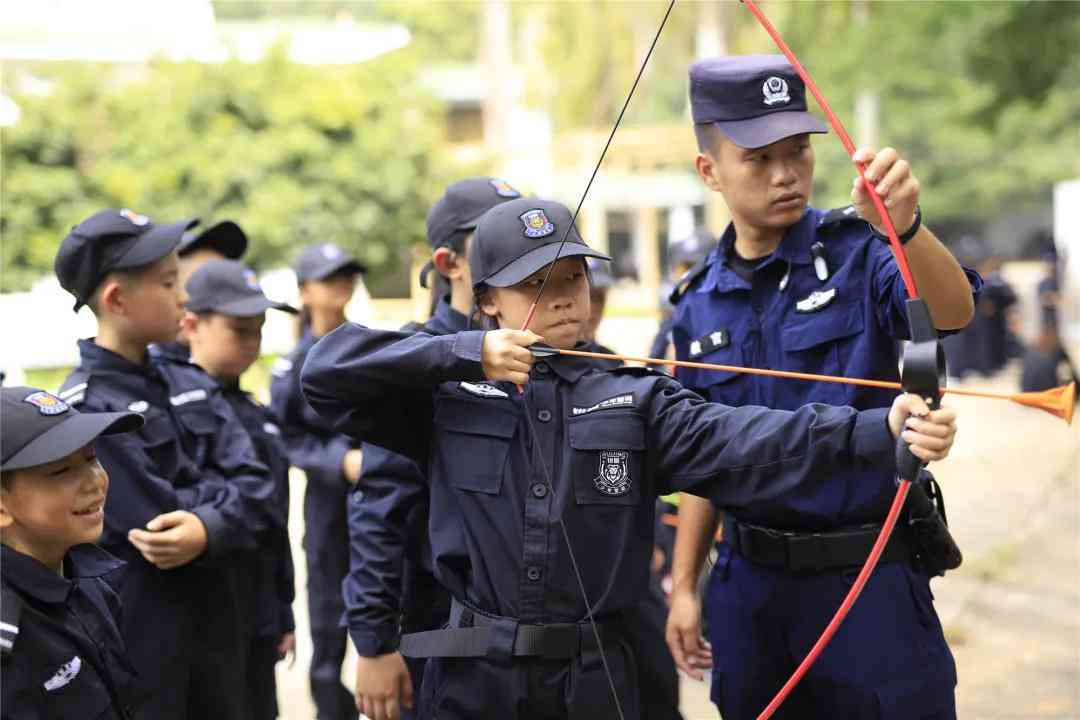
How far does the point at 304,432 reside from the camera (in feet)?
16.4

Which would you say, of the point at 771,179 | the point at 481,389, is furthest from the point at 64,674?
the point at 771,179

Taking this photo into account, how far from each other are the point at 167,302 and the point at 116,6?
1593cm

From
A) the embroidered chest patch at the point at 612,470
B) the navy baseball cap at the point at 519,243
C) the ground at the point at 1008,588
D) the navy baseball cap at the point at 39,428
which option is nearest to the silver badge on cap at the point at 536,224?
the navy baseball cap at the point at 519,243

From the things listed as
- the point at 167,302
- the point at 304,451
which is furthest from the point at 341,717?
the point at 167,302

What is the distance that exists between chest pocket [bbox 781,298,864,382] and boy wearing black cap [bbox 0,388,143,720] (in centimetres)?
150

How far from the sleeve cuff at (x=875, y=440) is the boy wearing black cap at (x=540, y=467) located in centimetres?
11

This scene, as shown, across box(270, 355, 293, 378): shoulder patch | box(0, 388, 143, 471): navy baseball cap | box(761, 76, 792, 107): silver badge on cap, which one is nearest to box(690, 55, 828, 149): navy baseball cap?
box(761, 76, 792, 107): silver badge on cap

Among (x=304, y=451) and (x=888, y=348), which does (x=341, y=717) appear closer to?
(x=304, y=451)

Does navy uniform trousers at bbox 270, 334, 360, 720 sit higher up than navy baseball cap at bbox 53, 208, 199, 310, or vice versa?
navy baseball cap at bbox 53, 208, 199, 310

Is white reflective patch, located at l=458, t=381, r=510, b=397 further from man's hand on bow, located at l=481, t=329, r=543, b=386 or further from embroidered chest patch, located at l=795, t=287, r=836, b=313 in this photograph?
embroidered chest patch, located at l=795, t=287, r=836, b=313

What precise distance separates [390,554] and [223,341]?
1.46 m

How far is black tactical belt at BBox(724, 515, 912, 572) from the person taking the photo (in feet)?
9.67

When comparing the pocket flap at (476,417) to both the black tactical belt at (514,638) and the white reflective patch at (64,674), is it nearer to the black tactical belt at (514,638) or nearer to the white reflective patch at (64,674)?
the black tactical belt at (514,638)

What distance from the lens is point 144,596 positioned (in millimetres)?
3514
